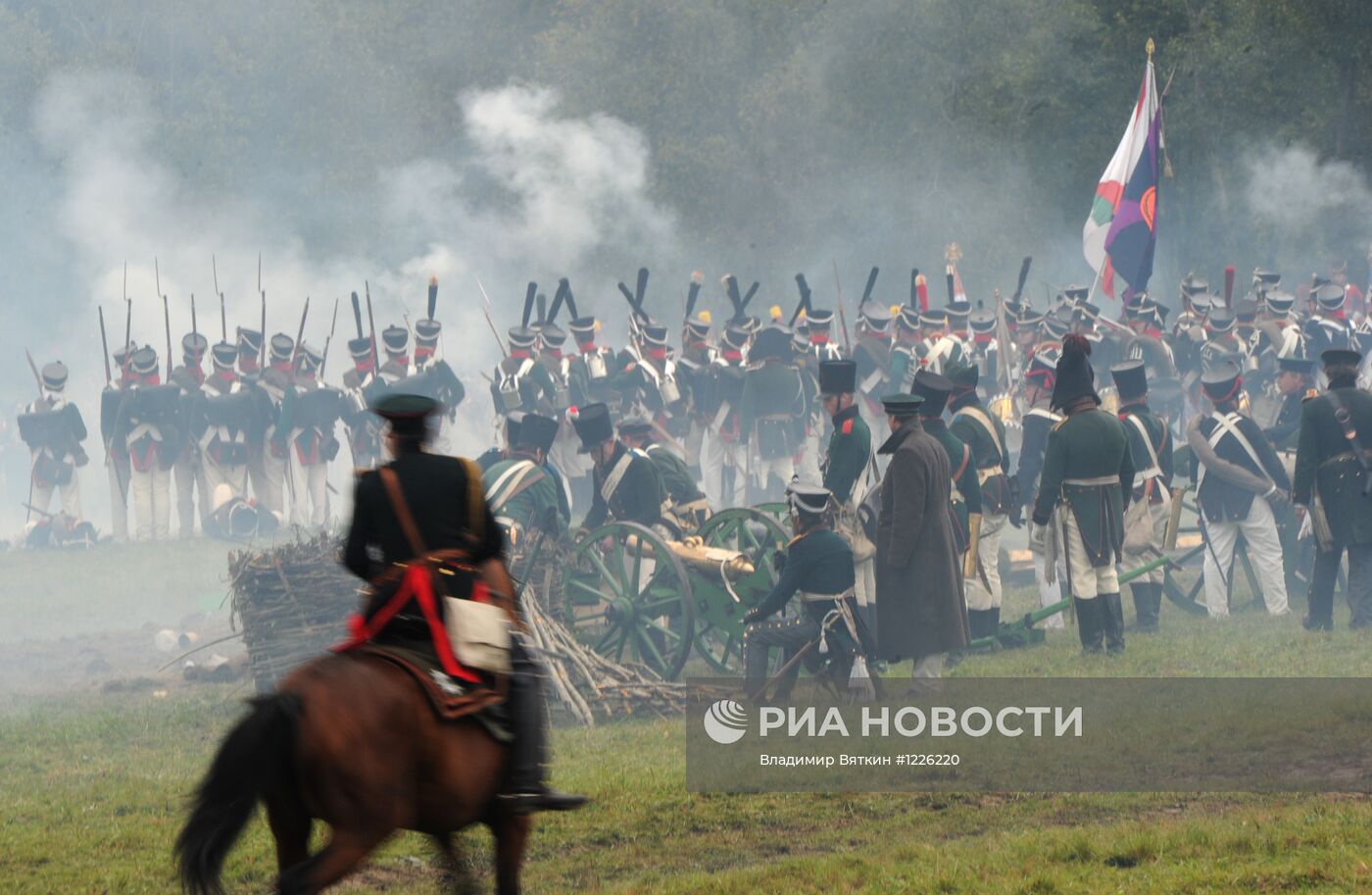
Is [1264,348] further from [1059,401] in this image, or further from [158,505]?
[158,505]

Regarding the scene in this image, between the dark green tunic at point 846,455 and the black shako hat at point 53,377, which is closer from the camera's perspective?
the dark green tunic at point 846,455

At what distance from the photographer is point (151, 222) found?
4294 cm

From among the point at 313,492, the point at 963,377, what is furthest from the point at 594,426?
the point at 313,492

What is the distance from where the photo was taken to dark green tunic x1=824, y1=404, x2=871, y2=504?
40.4 feet

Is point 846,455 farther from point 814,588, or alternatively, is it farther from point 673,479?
point 814,588

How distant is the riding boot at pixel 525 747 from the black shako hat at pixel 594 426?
7255 millimetres

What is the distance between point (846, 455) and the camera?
12.3 metres

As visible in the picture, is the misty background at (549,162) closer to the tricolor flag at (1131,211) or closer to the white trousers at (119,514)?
the white trousers at (119,514)

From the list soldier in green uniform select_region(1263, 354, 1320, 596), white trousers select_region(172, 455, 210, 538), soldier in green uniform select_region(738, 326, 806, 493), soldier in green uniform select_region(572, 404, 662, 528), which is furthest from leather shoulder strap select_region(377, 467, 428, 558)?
white trousers select_region(172, 455, 210, 538)

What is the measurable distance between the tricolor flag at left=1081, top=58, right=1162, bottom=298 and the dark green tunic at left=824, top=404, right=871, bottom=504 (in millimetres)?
6264

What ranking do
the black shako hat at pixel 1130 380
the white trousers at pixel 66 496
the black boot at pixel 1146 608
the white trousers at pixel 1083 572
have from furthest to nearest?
1. the white trousers at pixel 66 496
2. the black shako hat at pixel 1130 380
3. the black boot at pixel 1146 608
4. the white trousers at pixel 1083 572

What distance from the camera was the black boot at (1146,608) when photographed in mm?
13562

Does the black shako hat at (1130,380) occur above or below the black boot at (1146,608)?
above

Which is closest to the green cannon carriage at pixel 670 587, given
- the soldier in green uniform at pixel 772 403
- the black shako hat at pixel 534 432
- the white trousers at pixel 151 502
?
the black shako hat at pixel 534 432
